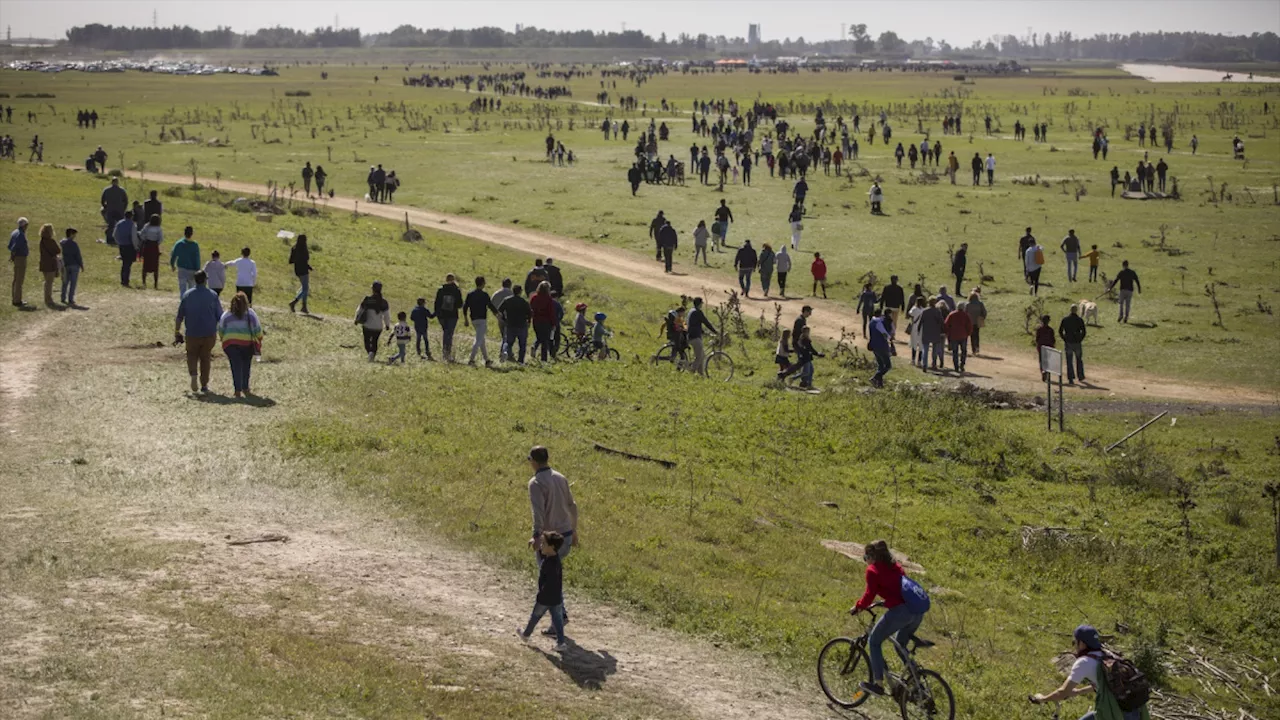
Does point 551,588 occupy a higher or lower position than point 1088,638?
lower

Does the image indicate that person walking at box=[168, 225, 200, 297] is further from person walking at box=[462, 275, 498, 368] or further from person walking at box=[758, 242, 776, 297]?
Result: person walking at box=[758, 242, 776, 297]

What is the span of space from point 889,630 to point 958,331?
17151 mm

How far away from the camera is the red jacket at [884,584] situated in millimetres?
10758

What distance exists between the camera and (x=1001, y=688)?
12867 millimetres

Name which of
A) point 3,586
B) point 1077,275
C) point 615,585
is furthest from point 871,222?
point 3,586

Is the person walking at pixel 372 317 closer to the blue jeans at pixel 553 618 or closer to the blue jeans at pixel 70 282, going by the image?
the blue jeans at pixel 70 282

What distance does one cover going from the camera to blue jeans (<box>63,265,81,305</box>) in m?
24.5

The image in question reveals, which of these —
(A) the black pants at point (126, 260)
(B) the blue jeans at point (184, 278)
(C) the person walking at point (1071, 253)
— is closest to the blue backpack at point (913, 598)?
(B) the blue jeans at point (184, 278)

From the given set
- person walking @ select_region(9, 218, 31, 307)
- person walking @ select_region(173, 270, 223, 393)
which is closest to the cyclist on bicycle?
person walking @ select_region(173, 270, 223, 393)

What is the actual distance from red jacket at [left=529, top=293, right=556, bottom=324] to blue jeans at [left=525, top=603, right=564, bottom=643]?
12.3 metres

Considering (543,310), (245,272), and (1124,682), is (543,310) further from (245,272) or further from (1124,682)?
(1124,682)

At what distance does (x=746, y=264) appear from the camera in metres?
34.8

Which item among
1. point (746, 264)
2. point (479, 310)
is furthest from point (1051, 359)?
point (746, 264)

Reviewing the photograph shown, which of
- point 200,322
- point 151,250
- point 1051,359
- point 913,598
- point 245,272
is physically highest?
point 151,250
